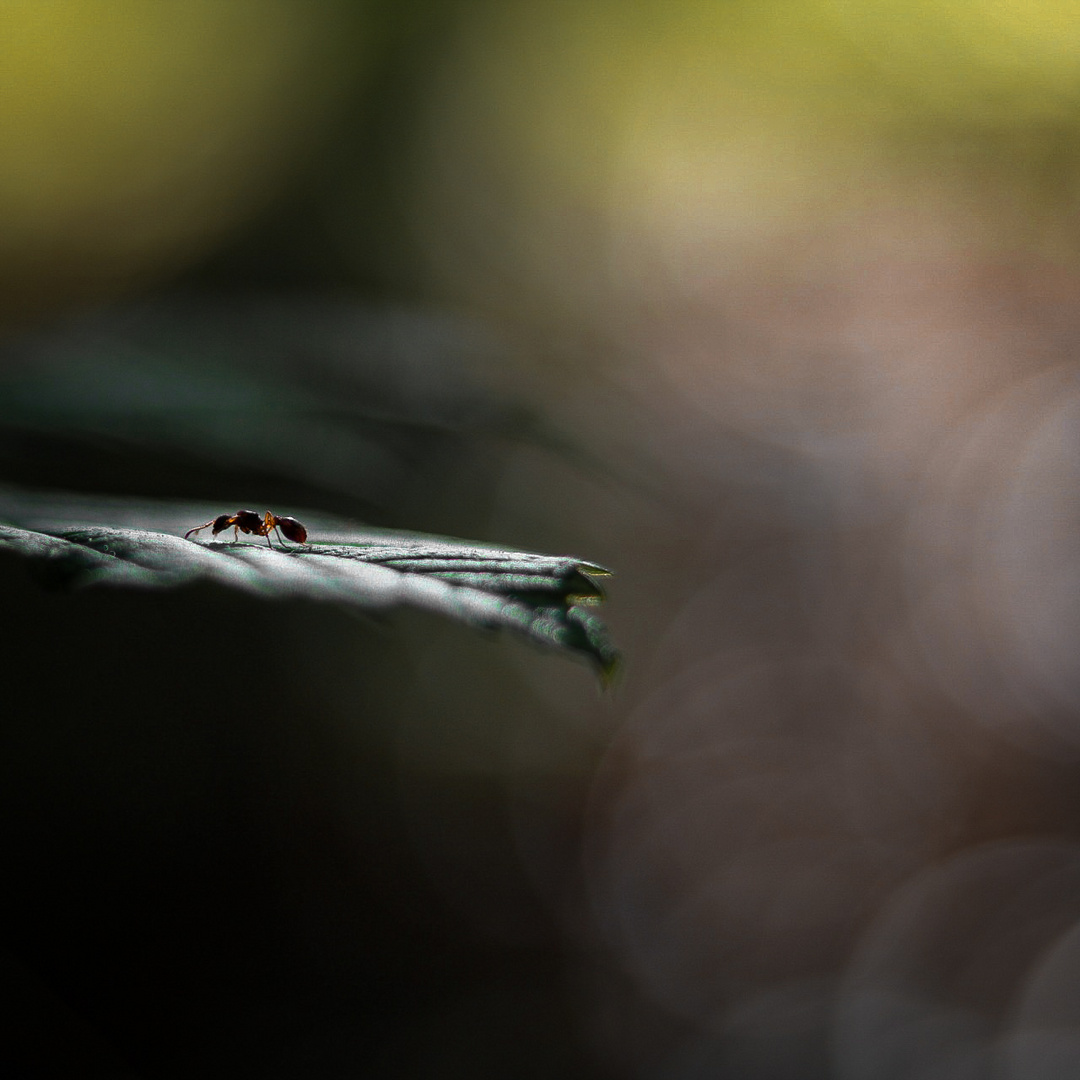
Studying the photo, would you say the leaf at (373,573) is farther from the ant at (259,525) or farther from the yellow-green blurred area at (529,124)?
the yellow-green blurred area at (529,124)

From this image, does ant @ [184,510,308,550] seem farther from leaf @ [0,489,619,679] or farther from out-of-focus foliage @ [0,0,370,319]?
out-of-focus foliage @ [0,0,370,319]

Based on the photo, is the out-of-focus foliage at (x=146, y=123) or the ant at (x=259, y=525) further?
the out-of-focus foliage at (x=146, y=123)

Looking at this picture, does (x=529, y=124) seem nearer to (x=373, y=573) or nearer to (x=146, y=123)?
(x=146, y=123)

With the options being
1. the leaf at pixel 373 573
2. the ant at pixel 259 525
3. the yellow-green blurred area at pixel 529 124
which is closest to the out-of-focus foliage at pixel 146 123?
the yellow-green blurred area at pixel 529 124

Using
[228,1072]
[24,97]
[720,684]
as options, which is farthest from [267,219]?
[228,1072]

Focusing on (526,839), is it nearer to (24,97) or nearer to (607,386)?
(607,386)

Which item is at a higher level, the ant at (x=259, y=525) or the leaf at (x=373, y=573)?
the ant at (x=259, y=525)
